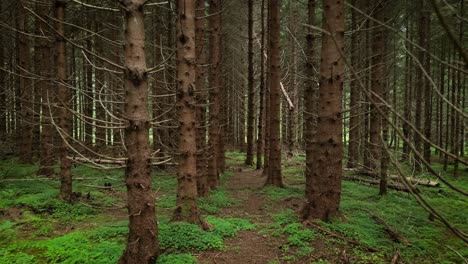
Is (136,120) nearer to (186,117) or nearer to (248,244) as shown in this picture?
(186,117)

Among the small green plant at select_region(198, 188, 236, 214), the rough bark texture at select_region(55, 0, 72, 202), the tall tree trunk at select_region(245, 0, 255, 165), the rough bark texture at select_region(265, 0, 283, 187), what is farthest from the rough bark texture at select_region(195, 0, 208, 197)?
the tall tree trunk at select_region(245, 0, 255, 165)

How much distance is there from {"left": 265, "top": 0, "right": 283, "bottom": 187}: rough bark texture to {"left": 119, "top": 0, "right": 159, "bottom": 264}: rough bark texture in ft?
25.8

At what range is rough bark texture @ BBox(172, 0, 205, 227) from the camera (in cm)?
657

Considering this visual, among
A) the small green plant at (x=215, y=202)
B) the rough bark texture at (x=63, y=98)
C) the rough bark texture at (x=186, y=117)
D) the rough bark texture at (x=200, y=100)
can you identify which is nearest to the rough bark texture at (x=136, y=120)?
the rough bark texture at (x=186, y=117)

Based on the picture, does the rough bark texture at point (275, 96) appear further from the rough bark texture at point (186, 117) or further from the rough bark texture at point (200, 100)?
the rough bark texture at point (186, 117)

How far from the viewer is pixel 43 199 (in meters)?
7.92

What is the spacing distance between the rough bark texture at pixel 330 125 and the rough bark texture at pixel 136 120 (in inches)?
149

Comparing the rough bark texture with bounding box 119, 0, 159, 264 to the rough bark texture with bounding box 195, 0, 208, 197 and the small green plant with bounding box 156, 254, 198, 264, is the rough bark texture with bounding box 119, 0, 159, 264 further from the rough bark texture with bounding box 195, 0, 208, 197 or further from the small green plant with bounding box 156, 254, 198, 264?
the rough bark texture with bounding box 195, 0, 208, 197

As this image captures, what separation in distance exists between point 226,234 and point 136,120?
3.29 m

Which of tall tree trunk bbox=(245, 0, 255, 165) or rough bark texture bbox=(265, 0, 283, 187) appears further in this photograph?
tall tree trunk bbox=(245, 0, 255, 165)

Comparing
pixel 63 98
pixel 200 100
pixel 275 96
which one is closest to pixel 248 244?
pixel 200 100

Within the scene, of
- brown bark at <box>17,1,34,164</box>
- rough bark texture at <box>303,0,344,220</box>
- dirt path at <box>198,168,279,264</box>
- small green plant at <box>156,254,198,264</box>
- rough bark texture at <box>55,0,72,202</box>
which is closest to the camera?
small green plant at <box>156,254,198,264</box>

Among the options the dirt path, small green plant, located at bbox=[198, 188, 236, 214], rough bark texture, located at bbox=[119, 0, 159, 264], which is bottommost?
the dirt path

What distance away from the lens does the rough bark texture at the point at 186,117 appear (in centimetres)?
657
